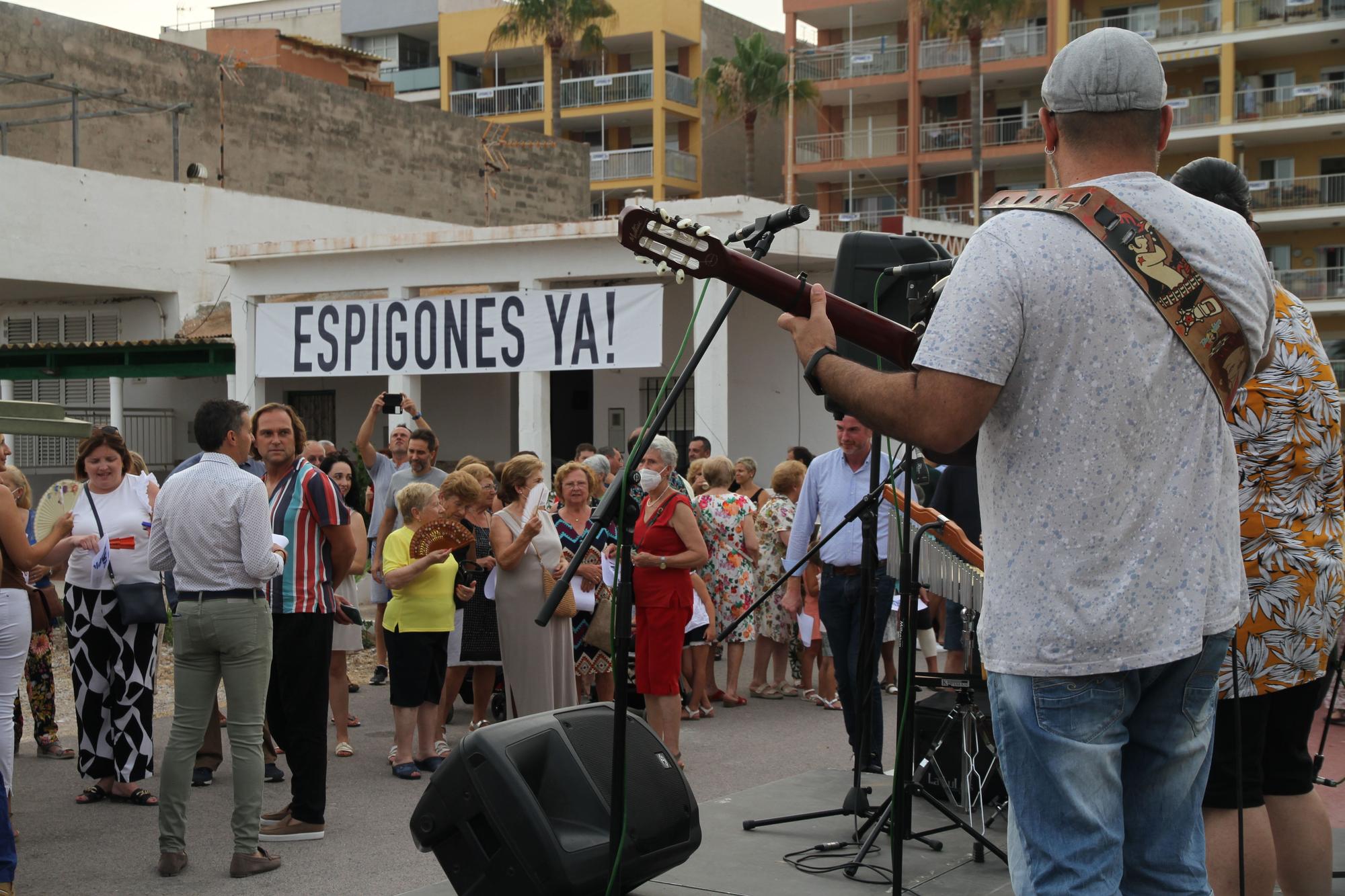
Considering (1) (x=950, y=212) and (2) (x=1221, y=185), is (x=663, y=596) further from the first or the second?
(1) (x=950, y=212)

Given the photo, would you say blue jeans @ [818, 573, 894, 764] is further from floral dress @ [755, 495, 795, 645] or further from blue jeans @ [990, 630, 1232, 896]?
blue jeans @ [990, 630, 1232, 896]

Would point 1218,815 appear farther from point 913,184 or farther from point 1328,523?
point 913,184

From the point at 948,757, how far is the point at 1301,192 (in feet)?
140

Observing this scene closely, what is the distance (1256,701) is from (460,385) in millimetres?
20729

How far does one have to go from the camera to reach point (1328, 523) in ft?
12.3

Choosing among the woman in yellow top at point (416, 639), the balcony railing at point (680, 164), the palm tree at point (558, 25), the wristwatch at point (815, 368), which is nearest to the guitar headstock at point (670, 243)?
the wristwatch at point (815, 368)

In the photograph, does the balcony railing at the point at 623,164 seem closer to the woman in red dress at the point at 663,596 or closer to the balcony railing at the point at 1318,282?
the balcony railing at the point at 1318,282

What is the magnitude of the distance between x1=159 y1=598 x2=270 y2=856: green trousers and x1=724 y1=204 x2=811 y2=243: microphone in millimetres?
3050

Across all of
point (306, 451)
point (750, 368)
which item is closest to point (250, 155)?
point (750, 368)

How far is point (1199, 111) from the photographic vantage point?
145 feet

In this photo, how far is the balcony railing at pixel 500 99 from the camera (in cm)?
5500

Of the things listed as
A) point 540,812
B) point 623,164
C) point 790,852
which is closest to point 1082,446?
point 540,812

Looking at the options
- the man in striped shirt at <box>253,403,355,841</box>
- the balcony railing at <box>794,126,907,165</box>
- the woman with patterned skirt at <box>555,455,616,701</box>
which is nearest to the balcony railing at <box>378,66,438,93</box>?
the balcony railing at <box>794,126,907,165</box>

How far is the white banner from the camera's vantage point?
54.5ft
